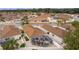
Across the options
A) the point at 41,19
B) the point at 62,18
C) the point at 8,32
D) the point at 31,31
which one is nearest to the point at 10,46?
the point at 8,32

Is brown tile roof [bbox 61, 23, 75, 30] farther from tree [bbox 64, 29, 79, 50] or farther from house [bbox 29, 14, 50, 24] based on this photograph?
house [bbox 29, 14, 50, 24]

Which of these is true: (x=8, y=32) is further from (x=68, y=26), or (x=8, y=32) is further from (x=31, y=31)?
(x=68, y=26)

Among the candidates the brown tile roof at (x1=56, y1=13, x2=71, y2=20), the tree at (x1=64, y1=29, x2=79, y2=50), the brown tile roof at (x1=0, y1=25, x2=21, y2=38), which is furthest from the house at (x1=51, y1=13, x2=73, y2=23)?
the brown tile roof at (x1=0, y1=25, x2=21, y2=38)

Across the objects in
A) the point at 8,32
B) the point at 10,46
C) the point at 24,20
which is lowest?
the point at 10,46

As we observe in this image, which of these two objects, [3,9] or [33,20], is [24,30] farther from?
[3,9]

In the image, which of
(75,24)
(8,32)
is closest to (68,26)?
(75,24)

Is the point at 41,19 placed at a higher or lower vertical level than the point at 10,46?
higher

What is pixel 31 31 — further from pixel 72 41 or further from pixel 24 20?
pixel 72 41

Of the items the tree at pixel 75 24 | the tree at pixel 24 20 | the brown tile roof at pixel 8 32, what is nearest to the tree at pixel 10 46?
the brown tile roof at pixel 8 32
